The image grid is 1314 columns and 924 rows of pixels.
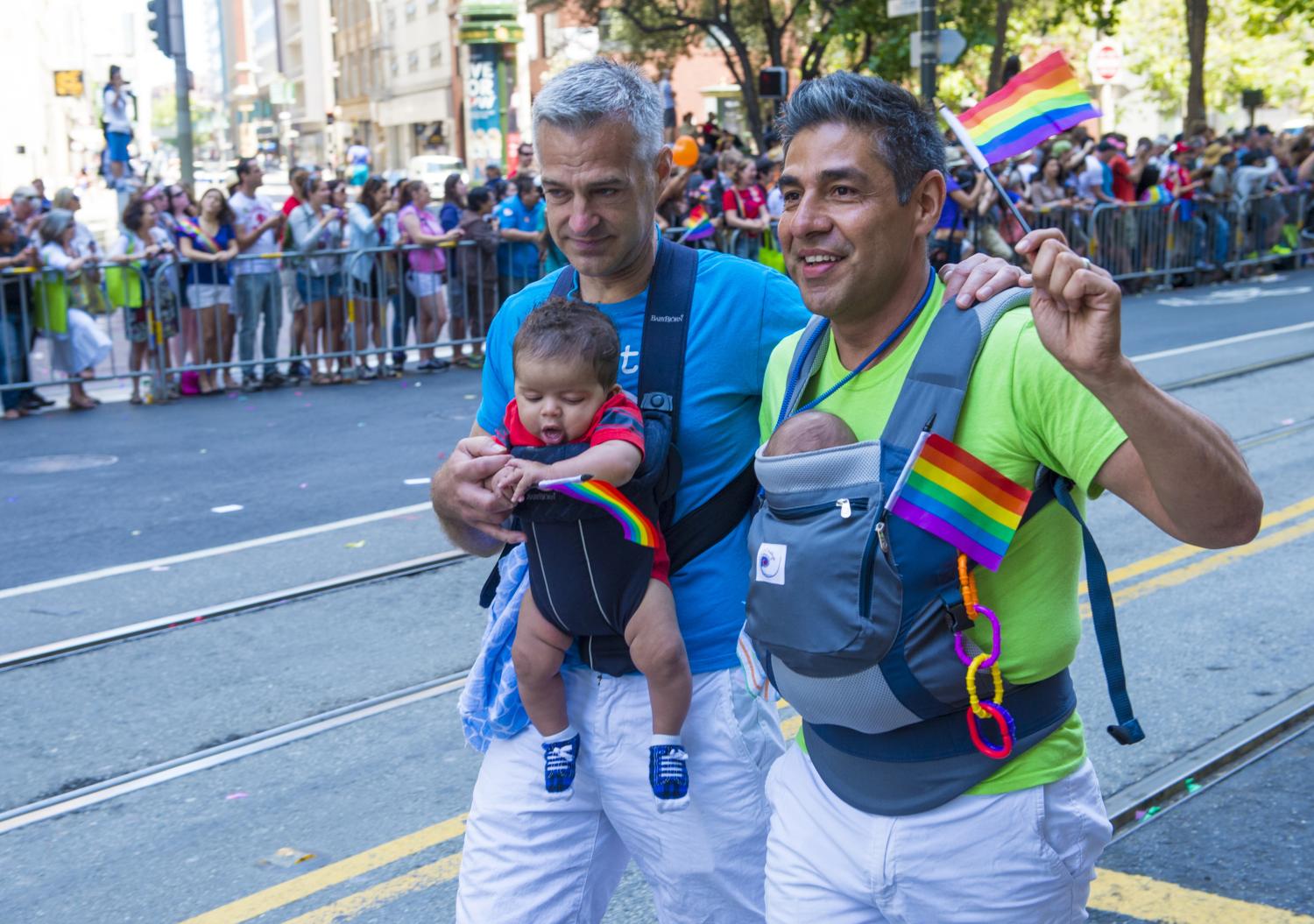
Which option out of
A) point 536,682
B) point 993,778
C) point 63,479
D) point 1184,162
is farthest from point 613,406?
point 1184,162

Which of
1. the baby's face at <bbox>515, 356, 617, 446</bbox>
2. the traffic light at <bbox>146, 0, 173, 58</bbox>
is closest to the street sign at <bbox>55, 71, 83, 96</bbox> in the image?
the traffic light at <bbox>146, 0, 173, 58</bbox>

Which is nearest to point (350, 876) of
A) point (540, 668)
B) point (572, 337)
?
point (540, 668)

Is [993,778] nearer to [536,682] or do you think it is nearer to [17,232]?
[536,682]

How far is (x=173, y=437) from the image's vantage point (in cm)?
1083

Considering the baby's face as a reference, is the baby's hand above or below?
below

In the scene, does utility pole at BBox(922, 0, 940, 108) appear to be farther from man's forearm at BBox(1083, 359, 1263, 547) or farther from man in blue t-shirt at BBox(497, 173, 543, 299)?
man's forearm at BBox(1083, 359, 1263, 547)

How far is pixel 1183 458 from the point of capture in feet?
6.44

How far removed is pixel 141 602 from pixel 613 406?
4.53 m

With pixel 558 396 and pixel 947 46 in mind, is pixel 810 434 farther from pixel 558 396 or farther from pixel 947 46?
pixel 947 46

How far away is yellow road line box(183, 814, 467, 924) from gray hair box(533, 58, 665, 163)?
2.22 m

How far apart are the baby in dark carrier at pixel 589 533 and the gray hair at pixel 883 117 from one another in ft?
1.86

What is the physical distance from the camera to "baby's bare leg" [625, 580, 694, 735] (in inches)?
106

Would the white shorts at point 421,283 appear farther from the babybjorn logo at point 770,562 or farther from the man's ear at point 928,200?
the babybjorn logo at point 770,562

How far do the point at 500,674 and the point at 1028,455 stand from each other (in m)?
1.17
